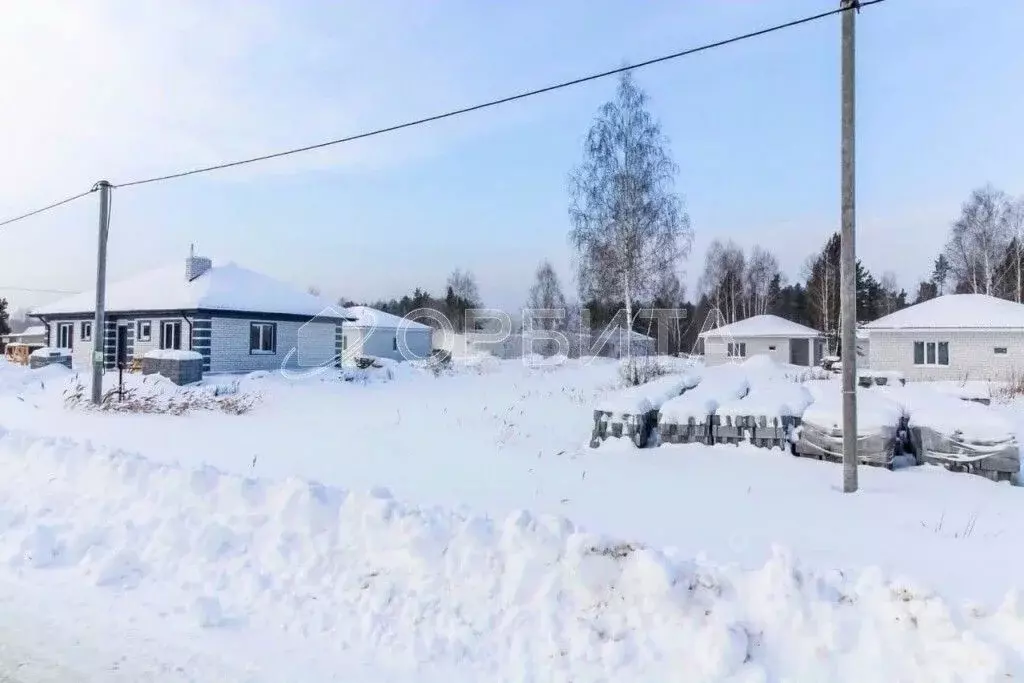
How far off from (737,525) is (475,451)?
4.38 metres

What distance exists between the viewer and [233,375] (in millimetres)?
22469

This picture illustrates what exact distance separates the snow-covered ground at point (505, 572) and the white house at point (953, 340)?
22.2m

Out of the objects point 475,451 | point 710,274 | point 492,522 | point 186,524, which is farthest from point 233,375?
A: point 710,274

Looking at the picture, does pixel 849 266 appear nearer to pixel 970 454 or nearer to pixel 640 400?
pixel 970 454

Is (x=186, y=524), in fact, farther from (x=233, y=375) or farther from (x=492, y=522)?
(x=233, y=375)

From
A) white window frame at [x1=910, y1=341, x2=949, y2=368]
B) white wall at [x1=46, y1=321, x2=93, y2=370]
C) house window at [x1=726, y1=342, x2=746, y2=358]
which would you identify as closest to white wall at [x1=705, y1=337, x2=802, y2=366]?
house window at [x1=726, y1=342, x2=746, y2=358]

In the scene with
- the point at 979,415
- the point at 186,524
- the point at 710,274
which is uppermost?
the point at 710,274

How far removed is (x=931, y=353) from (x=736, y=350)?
40.3ft

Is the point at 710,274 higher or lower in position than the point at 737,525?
higher

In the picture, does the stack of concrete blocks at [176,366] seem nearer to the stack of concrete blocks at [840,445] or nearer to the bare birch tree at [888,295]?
the stack of concrete blocks at [840,445]

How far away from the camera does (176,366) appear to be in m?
19.4

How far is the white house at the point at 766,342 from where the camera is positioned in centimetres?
3634

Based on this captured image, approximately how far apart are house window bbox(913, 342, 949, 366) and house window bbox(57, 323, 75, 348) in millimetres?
34995

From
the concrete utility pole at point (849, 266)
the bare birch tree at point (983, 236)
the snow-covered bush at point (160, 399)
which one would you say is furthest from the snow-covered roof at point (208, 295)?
the bare birch tree at point (983, 236)
